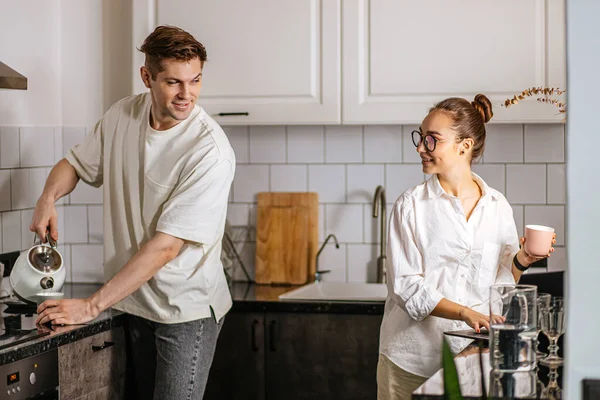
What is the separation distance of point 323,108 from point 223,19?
19.4 inches

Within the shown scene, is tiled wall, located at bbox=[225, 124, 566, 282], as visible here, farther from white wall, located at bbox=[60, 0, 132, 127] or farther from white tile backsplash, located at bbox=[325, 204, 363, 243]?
white wall, located at bbox=[60, 0, 132, 127]

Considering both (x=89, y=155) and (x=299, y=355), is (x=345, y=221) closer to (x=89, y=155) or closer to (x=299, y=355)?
(x=299, y=355)

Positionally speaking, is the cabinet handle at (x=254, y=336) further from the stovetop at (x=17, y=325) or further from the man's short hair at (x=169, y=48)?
the man's short hair at (x=169, y=48)

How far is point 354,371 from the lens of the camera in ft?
9.66

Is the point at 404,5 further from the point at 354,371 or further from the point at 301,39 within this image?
the point at 354,371

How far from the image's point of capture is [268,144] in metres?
3.45

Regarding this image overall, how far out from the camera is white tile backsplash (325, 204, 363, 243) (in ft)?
11.3

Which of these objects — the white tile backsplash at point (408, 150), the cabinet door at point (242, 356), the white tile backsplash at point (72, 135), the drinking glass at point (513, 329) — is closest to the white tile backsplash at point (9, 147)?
the white tile backsplash at point (72, 135)

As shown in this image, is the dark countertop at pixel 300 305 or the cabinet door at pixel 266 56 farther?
the cabinet door at pixel 266 56

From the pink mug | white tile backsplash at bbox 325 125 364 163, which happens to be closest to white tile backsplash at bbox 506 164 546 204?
white tile backsplash at bbox 325 125 364 163

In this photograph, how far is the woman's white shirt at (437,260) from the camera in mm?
2248

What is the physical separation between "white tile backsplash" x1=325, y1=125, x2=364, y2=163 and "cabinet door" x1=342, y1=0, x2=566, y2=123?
0.36m

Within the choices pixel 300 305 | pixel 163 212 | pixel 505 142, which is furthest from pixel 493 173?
pixel 163 212

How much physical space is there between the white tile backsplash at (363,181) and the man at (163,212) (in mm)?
936
